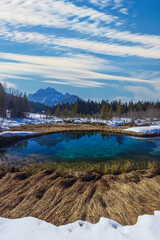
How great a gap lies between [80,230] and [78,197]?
6.58 ft

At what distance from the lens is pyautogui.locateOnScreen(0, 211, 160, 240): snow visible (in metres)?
3.89

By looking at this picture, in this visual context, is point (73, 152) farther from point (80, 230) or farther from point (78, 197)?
point (80, 230)

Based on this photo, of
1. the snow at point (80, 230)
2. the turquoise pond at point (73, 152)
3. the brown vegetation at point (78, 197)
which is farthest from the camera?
the turquoise pond at point (73, 152)

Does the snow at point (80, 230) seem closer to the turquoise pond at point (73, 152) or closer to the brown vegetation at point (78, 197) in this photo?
the brown vegetation at point (78, 197)

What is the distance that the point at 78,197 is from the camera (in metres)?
6.25

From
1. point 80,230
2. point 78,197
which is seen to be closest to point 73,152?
point 78,197

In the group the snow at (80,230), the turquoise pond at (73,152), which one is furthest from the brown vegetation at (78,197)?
the turquoise pond at (73,152)

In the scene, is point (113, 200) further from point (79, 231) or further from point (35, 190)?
point (35, 190)

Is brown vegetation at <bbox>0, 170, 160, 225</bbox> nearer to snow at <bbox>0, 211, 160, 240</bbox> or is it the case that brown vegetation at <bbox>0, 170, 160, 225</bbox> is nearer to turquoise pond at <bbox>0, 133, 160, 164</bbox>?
snow at <bbox>0, 211, 160, 240</bbox>

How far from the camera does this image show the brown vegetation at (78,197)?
5.13m

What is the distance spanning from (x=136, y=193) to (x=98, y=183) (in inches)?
76.4

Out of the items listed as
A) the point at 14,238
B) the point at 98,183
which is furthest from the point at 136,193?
the point at 14,238

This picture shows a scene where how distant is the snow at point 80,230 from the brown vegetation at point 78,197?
370 mm

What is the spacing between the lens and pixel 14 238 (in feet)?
12.4
